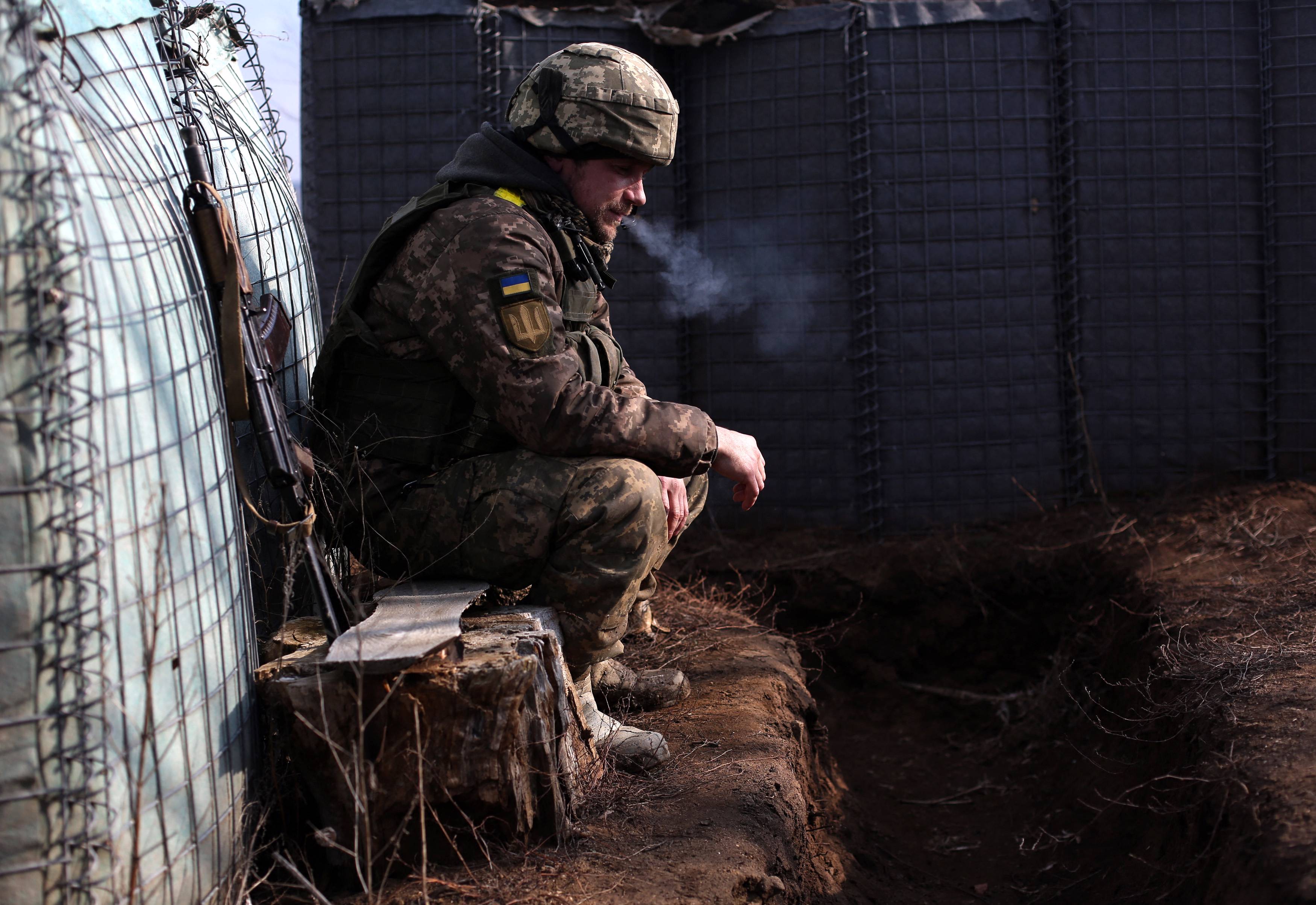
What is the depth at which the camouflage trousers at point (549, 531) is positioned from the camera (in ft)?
9.18

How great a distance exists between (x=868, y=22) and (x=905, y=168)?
2.52 ft

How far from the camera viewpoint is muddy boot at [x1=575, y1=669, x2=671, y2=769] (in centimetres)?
304

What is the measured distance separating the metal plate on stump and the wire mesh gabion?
0.26m

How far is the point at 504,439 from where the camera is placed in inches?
118

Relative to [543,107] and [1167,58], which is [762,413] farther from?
[543,107]

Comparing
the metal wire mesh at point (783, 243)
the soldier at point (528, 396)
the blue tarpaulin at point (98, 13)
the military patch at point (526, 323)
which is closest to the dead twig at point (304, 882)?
the soldier at point (528, 396)

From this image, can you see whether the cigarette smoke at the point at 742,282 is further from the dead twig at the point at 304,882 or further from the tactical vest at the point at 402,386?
the dead twig at the point at 304,882

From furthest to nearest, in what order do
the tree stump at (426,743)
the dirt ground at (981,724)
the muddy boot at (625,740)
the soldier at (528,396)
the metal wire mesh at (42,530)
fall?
the muddy boot at (625,740), the soldier at (528,396), the dirt ground at (981,724), the tree stump at (426,743), the metal wire mesh at (42,530)

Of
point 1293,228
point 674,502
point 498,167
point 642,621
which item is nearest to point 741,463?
point 674,502

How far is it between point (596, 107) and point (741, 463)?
40.4 inches

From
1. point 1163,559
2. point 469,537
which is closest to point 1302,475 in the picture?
point 1163,559

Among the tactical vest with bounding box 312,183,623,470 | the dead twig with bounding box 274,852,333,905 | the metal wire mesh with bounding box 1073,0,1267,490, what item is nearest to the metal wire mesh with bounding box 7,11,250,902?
the dead twig with bounding box 274,852,333,905

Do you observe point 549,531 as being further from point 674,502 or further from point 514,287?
point 514,287

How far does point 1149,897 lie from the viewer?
3043 mm
